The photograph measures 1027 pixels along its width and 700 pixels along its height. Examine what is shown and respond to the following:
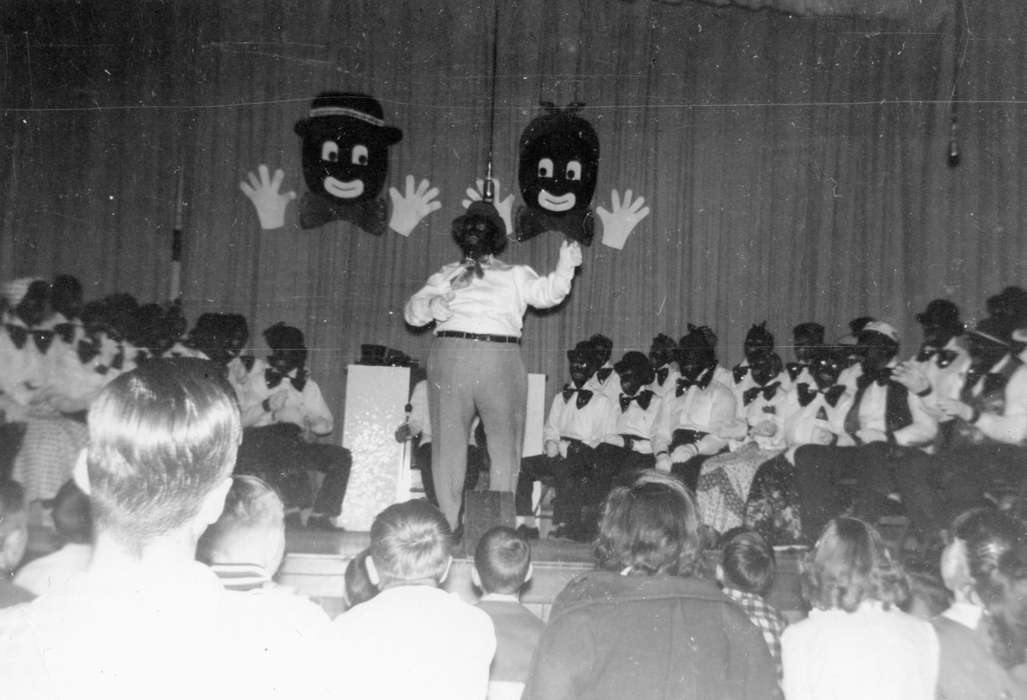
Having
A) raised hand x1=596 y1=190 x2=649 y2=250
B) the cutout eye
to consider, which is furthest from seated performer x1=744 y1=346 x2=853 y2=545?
the cutout eye

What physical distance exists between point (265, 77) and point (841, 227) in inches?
223

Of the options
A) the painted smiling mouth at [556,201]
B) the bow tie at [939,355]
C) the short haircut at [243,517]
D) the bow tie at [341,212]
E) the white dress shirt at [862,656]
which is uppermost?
the painted smiling mouth at [556,201]

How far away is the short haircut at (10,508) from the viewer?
7.89 feet

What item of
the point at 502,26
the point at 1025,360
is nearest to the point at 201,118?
the point at 502,26

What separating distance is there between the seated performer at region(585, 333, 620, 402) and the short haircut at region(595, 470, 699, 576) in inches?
201

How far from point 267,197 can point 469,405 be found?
4.83m

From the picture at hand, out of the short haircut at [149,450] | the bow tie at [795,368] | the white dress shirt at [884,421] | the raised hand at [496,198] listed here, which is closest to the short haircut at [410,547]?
the short haircut at [149,450]

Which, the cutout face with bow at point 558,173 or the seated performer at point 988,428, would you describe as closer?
the seated performer at point 988,428

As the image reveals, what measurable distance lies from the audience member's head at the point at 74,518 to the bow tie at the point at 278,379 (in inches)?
142

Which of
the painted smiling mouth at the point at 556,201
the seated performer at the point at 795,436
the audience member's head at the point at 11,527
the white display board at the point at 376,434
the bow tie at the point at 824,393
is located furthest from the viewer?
the painted smiling mouth at the point at 556,201

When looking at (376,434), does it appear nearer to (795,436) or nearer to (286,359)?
(286,359)

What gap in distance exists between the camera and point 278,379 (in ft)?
20.9

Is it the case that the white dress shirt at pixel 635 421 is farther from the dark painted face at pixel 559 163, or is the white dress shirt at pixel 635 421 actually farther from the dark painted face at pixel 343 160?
the dark painted face at pixel 343 160

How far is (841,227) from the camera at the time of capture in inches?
336
